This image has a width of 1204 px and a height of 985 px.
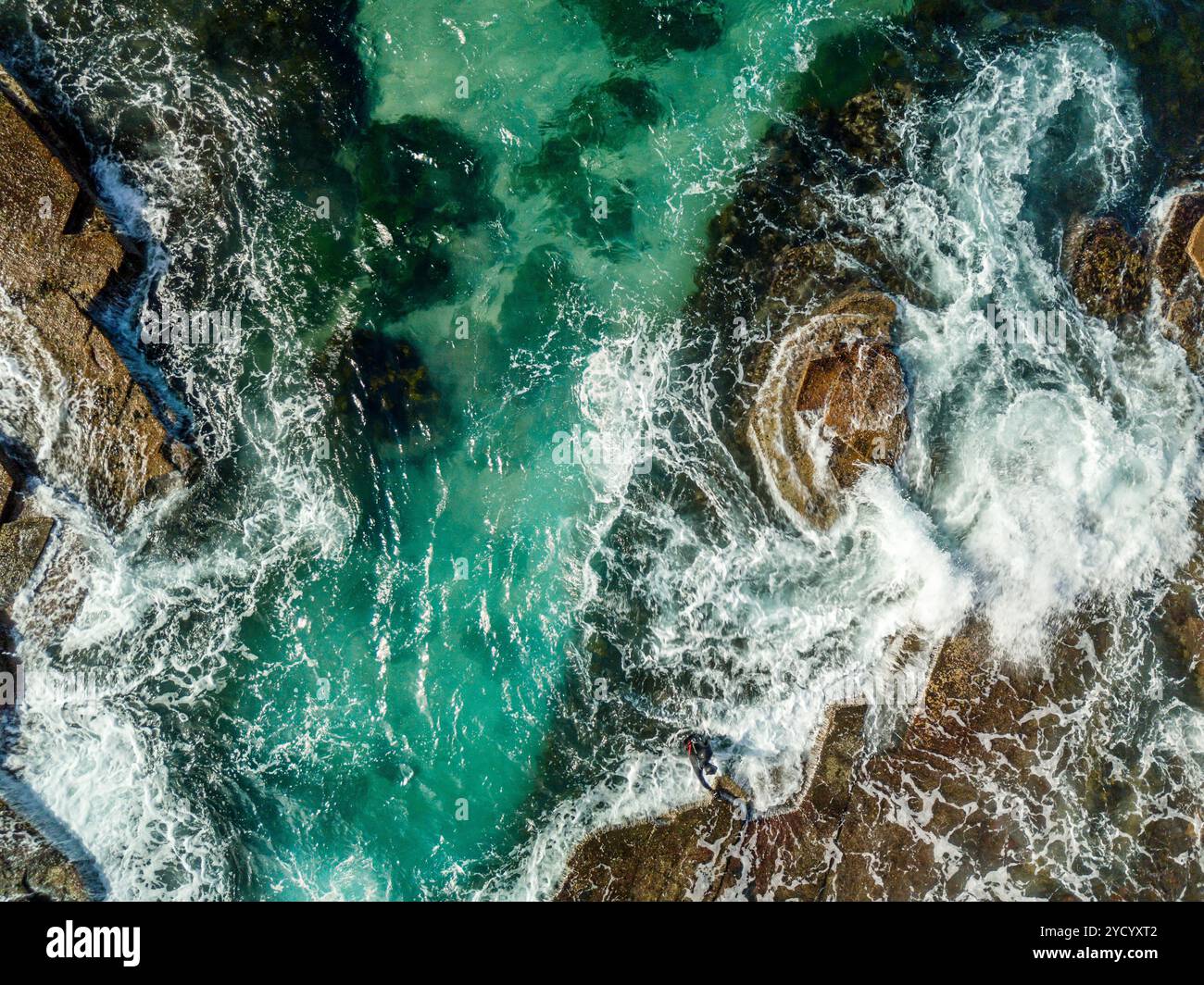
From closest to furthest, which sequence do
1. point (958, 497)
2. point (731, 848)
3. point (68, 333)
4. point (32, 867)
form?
point (32, 867) < point (68, 333) < point (731, 848) < point (958, 497)

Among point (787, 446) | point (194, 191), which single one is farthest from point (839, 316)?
point (194, 191)

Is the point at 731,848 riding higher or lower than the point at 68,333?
lower

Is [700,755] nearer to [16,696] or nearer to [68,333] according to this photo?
[16,696]

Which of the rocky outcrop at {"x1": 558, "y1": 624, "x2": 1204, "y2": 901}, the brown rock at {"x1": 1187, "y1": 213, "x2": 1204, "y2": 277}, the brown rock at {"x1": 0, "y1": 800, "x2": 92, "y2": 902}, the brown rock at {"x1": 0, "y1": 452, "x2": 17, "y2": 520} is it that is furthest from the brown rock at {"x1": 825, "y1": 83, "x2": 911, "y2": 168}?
A: the brown rock at {"x1": 0, "y1": 800, "x2": 92, "y2": 902}

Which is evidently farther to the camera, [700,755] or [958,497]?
[958,497]

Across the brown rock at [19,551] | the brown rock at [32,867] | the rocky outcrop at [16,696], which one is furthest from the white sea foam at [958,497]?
the brown rock at [19,551]

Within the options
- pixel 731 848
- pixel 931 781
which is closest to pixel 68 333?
pixel 731 848
